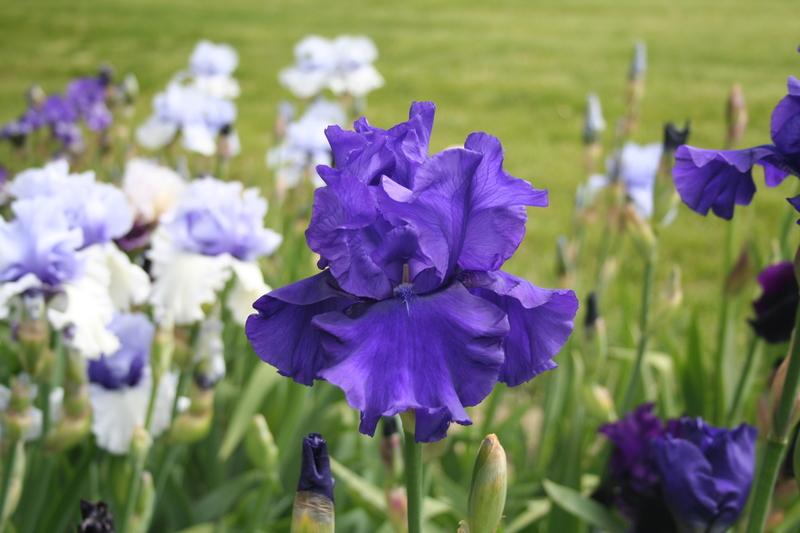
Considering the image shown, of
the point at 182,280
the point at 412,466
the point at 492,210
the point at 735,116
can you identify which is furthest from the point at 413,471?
the point at 735,116

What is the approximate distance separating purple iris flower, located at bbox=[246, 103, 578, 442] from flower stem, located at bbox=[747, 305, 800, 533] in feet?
1.02

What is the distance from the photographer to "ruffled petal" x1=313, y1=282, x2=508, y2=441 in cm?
77

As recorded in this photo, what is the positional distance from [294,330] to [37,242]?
29.9 inches

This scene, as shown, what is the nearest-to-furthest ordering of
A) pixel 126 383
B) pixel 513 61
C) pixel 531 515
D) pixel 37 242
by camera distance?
pixel 37 242 < pixel 126 383 < pixel 531 515 < pixel 513 61

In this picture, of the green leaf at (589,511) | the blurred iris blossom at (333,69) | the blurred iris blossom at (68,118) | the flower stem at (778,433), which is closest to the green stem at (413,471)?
the flower stem at (778,433)

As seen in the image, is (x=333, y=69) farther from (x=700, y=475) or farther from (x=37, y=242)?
(x=700, y=475)

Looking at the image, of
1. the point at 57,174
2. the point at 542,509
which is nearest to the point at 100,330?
the point at 57,174

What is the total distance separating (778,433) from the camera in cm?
105

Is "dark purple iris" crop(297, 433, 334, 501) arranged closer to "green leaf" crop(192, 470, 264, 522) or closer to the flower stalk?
the flower stalk

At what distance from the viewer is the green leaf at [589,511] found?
61.3 inches

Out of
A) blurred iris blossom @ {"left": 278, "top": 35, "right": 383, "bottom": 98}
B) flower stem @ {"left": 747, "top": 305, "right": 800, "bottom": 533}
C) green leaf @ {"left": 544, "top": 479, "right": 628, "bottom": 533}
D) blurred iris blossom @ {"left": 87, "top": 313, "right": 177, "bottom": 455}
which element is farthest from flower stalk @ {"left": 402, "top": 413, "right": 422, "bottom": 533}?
blurred iris blossom @ {"left": 278, "top": 35, "right": 383, "bottom": 98}

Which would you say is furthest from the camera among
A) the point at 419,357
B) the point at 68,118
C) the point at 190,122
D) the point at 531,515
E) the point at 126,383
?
the point at 68,118

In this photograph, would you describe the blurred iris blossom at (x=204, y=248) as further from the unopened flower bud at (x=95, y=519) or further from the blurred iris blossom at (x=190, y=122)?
the blurred iris blossom at (x=190, y=122)

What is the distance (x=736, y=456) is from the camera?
127 centimetres
